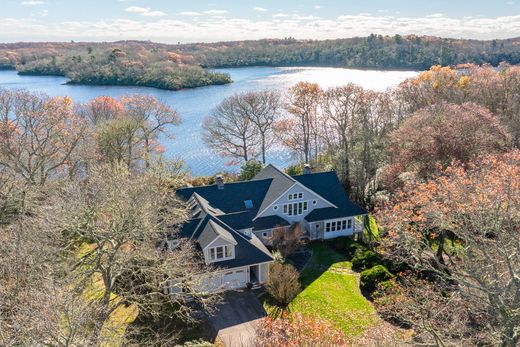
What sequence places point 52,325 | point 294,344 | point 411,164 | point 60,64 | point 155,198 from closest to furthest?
point 52,325, point 294,344, point 155,198, point 411,164, point 60,64

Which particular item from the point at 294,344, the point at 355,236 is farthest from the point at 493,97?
the point at 294,344

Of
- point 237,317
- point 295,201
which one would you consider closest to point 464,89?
point 295,201

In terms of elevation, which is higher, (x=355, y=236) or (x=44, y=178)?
(x=44, y=178)

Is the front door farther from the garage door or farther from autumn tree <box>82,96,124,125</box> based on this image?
autumn tree <box>82,96,124,125</box>

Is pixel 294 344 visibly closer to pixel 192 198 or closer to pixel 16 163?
pixel 192 198

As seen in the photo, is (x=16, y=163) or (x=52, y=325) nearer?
(x=52, y=325)

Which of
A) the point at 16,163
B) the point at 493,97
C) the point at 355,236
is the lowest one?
the point at 355,236

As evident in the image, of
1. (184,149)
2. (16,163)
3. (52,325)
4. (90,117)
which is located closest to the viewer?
(52,325)

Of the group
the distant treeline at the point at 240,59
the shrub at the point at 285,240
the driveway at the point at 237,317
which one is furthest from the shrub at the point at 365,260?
the distant treeline at the point at 240,59

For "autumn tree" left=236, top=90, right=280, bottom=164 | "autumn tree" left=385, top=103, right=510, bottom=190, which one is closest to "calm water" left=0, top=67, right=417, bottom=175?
"autumn tree" left=236, top=90, right=280, bottom=164
